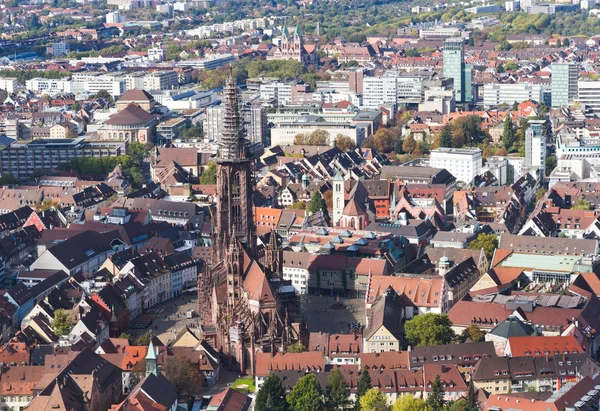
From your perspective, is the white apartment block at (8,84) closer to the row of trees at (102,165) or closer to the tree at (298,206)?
the row of trees at (102,165)

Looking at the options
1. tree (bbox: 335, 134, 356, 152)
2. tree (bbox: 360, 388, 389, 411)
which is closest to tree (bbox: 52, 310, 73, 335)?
tree (bbox: 360, 388, 389, 411)

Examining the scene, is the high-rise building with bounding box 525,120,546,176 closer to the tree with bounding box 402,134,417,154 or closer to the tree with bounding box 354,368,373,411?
the tree with bounding box 402,134,417,154

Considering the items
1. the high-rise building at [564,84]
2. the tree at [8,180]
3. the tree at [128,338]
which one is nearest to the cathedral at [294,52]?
the high-rise building at [564,84]

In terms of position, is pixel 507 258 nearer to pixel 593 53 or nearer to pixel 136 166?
pixel 136 166

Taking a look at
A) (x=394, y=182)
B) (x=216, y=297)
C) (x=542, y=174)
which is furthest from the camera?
(x=542, y=174)

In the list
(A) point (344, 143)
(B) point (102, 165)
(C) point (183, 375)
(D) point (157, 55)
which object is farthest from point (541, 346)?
(D) point (157, 55)

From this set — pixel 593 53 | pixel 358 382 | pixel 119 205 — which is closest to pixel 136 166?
pixel 119 205
